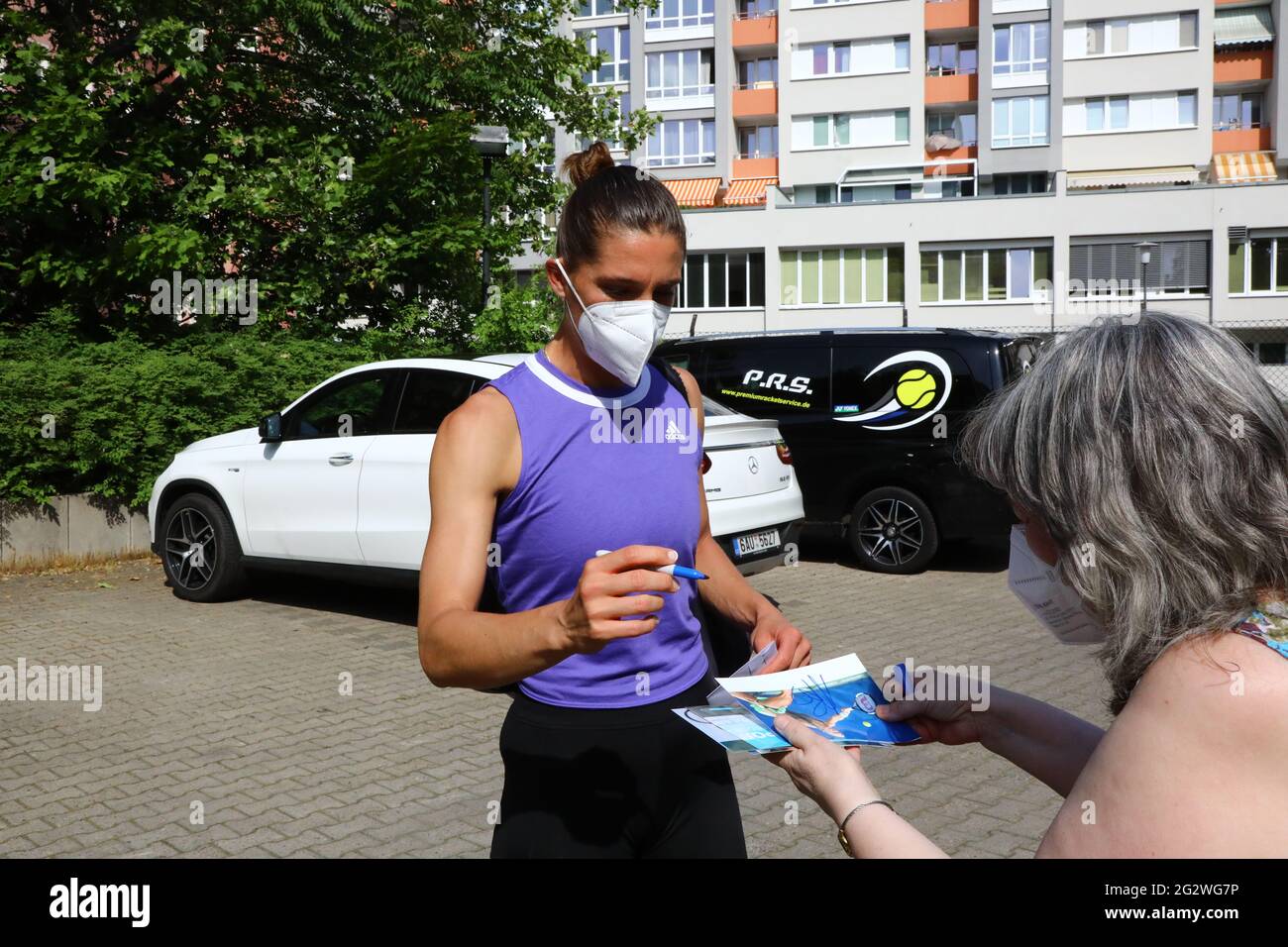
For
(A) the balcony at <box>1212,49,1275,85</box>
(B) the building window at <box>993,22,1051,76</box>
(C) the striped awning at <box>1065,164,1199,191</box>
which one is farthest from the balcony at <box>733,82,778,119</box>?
(A) the balcony at <box>1212,49,1275,85</box>

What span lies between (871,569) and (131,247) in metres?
8.30

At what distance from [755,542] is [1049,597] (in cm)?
678

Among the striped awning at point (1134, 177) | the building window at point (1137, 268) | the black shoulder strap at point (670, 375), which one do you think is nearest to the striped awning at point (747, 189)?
the striped awning at point (1134, 177)

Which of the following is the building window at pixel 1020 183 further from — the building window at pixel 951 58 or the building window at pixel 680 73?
the building window at pixel 680 73

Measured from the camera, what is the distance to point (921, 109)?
5216cm

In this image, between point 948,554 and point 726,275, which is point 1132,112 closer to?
point 726,275

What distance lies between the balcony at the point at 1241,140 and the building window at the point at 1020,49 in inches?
322

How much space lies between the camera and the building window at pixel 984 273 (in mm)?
46812

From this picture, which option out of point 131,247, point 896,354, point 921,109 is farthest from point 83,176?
point 921,109

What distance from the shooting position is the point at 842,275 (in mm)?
49438

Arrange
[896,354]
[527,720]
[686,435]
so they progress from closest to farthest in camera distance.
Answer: [527,720]
[686,435]
[896,354]

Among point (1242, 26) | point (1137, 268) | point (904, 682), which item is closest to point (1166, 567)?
point (904, 682)

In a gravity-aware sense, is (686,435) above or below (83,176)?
below

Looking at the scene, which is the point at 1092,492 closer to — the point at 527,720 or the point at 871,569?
the point at 527,720
